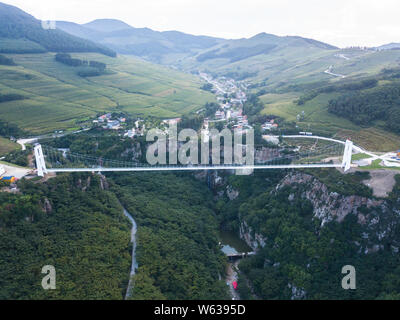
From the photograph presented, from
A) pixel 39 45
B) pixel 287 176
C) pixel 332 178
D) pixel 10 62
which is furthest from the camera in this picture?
pixel 39 45

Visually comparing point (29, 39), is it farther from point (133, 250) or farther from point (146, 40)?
point (146, 40)

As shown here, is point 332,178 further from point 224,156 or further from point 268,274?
point 224,156

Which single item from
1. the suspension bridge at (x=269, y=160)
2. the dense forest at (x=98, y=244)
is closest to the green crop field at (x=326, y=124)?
the suspension bridge at (x=269, y=160)

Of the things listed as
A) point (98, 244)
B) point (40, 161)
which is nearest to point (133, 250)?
point (98, 244)

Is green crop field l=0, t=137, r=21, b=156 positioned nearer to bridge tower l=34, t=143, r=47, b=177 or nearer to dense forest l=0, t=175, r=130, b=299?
bridge tower l=34, t=143, r=47, b=177

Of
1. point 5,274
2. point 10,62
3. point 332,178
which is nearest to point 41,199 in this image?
point 5,274

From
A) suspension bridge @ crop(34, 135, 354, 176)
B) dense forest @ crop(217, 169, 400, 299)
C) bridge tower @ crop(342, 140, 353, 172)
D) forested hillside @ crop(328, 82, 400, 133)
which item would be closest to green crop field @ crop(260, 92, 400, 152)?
forested hillside @ crop(328, 82, 400, 133)
